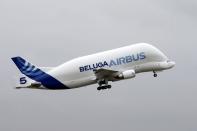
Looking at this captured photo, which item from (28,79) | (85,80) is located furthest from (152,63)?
(28,79)

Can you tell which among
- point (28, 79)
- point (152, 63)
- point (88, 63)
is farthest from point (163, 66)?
point (28, 79)

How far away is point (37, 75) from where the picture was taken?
16938 cm

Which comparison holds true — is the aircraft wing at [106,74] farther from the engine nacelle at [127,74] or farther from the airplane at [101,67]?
the engine nacelle at [127,74]

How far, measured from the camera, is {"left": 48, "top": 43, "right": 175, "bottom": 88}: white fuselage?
166000 millimetres

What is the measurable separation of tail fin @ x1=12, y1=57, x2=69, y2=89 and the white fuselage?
179cm

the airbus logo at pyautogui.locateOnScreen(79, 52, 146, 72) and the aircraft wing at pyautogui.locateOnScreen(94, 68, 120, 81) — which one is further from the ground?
the airbus logo at pyautogui.locateOnScreen(79, 52, 146, 72)

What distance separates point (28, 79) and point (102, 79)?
13.9m

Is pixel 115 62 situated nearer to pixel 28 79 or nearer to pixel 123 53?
pixel 123 53

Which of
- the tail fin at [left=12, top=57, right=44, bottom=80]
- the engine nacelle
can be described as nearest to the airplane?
the engine nacelle

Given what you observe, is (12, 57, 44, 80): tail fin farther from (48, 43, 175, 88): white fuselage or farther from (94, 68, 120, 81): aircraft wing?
(94, 68, 120, 81): aircraft wing

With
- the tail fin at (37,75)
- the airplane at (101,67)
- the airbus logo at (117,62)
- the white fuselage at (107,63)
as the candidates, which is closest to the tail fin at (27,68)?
the tail fin at (37,75)

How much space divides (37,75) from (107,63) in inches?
533

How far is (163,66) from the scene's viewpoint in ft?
555

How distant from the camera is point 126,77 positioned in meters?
164
